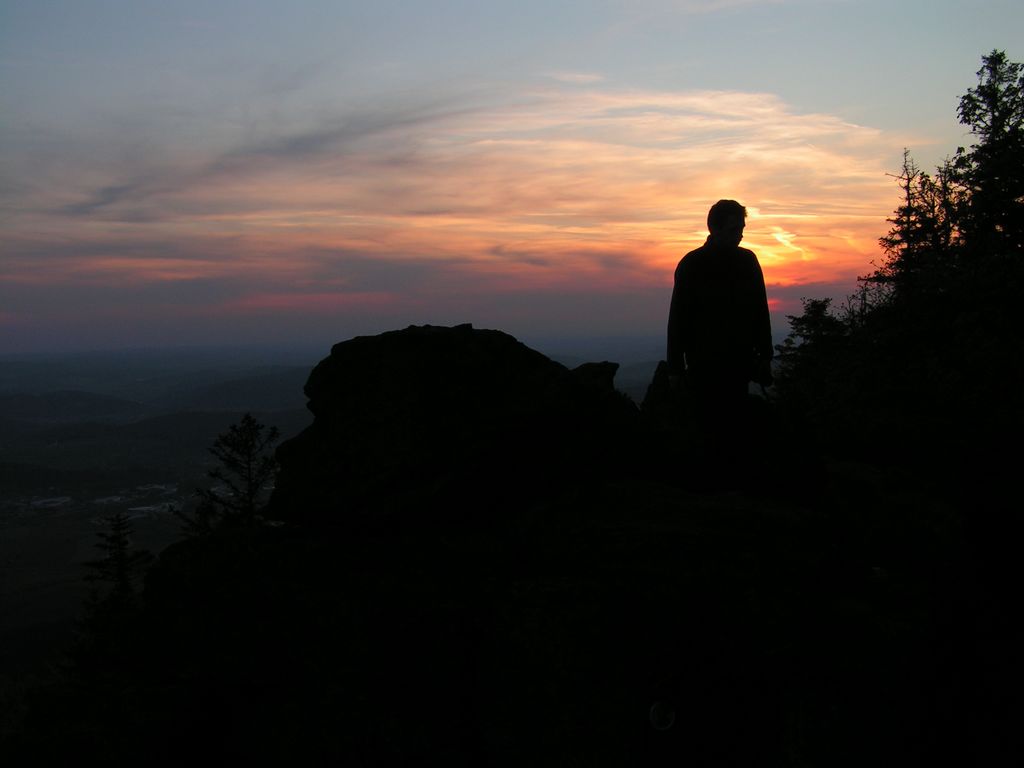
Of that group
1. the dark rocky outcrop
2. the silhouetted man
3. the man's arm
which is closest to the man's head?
the silhouetted man

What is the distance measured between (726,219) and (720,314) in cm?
129

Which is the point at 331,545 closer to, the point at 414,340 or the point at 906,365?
the point at 414,340

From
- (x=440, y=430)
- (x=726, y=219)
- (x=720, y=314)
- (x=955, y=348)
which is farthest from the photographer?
(x=955, y=348)

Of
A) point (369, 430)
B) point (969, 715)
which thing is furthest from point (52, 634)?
point (969, 715)

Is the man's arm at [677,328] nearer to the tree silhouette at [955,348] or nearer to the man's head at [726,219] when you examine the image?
the man's head at [726,219]

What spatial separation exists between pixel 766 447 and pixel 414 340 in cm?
607

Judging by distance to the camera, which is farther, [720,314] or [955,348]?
[955,348]

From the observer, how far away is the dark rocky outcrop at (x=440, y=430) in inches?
396

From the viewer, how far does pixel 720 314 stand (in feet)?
29.4

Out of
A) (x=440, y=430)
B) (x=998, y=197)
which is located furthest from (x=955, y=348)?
(x=440, y=430)

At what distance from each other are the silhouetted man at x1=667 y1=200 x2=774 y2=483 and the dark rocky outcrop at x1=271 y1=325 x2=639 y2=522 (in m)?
2.27

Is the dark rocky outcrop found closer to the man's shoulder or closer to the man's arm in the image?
the man's arm

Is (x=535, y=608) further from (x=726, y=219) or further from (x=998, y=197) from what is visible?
(x=998, y=197)

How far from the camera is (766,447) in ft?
33.8
